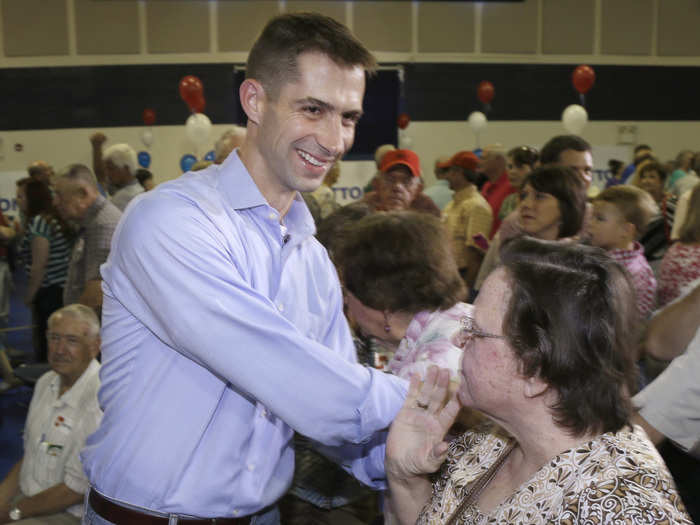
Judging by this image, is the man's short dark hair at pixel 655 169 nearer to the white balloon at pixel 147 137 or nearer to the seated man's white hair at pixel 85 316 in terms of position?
the seated man's white hair at pixel 85 316

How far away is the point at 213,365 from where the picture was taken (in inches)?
42.4

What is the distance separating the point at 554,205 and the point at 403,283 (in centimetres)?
173

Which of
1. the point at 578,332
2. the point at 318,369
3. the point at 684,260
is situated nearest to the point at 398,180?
the point at 684,260

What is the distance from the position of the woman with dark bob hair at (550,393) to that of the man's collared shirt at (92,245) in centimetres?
297

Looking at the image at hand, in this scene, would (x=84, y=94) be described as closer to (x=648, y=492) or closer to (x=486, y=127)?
(x=486, y=127)

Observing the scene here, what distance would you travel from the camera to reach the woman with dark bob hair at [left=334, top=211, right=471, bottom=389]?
70.0 inches

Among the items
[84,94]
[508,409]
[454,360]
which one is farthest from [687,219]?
[84,94]

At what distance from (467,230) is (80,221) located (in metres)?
2.48

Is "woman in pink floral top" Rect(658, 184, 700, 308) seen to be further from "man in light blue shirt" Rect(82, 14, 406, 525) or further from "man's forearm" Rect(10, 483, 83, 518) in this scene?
"man's forearm" Rect(10, 483, 83, 518)

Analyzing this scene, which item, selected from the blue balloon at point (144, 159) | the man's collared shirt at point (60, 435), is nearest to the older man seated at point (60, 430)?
the man's collared shirt at point (60, 435)

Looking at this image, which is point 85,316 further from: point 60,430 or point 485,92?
point 485,92

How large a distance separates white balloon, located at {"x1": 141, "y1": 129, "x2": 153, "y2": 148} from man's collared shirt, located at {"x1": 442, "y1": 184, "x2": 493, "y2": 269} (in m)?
7.77

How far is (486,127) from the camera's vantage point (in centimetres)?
1230

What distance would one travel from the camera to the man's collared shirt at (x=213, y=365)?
107cm
